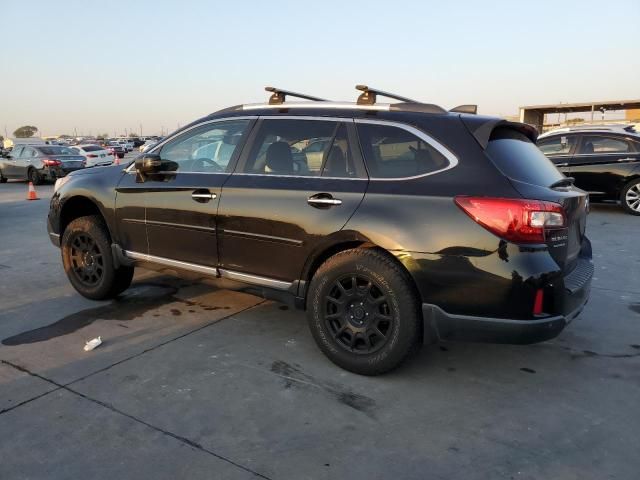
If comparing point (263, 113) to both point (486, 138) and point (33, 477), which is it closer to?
point (486, 138)

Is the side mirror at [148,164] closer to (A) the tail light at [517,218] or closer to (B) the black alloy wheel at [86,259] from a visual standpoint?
(B) the black alloy wheel at [86,259]

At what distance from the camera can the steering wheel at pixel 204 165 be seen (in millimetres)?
4117

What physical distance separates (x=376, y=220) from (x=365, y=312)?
23.7 inches

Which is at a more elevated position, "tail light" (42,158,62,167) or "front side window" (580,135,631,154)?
"front side window" (580,135,631,154)

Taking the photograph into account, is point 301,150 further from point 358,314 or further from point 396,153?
point 358,314

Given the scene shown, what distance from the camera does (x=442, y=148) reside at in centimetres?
319

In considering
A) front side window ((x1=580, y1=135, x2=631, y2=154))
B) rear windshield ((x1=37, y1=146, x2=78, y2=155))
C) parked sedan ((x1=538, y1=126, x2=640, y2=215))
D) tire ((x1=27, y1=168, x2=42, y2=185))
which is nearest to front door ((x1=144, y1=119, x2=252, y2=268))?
parked sedan ((x1=538, y1=126, x2=640, y2=215))

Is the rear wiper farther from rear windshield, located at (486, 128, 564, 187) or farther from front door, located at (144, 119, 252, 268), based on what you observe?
front door, located at (144, 119, 252, 268)

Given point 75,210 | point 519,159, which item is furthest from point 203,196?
point 519,159

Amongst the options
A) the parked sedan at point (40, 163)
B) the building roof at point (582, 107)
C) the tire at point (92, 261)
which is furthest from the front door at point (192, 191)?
the building roof at point (582, 107)

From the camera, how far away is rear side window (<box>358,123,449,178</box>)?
321cm

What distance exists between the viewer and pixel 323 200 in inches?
135

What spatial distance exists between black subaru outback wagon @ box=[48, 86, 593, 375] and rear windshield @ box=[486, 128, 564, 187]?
0.04 ft

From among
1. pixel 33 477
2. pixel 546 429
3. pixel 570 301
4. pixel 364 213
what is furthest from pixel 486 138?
pixel 33 477
